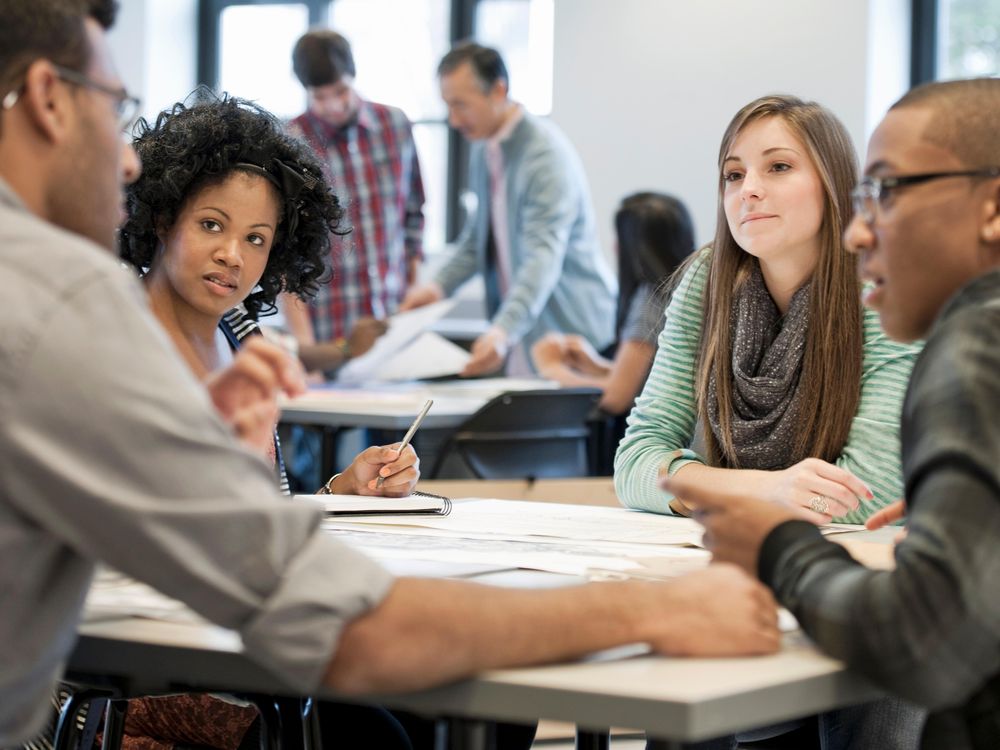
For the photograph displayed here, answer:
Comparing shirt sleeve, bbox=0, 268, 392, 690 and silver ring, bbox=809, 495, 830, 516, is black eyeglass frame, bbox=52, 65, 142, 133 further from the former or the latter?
silver ring, bbox=809, 495, 830, 516

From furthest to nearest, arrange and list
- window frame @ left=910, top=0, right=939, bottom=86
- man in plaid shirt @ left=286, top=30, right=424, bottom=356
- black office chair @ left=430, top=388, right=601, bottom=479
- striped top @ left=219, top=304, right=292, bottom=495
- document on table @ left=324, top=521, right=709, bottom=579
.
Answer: window frame @ left=910, top=0, right=939, bottom=86 < man in plaid shirt @ left=286, top=30, right=424, bottom=356 < black office chair @ left=430, top=388, right=601, bottom=479 < striped top @ left=219, top=304, right=292, bottom=495 < document on table @ left=324, top=521, right=709, bottom=579

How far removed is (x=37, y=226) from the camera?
0.99 meters

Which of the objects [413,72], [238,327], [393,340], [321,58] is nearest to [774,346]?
[238,327]

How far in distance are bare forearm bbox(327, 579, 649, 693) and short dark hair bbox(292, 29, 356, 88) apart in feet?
13.4

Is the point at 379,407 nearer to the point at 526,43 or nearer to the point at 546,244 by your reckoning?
the point at 546,244

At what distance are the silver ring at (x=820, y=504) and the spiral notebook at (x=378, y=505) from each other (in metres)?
0.50

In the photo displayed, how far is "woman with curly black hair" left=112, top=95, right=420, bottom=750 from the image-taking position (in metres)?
2.05

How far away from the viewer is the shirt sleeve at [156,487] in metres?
0.91

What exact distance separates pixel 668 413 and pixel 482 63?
117 inches

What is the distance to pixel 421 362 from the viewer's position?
429cm

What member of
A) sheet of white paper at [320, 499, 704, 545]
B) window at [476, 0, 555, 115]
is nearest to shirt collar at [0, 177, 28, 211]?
sheet of white paper at [320, 499, 704, 545]

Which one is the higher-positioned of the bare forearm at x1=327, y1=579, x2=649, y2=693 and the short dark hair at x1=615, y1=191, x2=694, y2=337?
the short dark hair at x1=615, y1=191, x2=694, y2=337

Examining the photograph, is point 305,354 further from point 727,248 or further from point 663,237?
point 727,248

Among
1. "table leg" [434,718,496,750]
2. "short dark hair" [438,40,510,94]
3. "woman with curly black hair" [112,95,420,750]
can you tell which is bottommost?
"table leg" [434,718,496,750]
